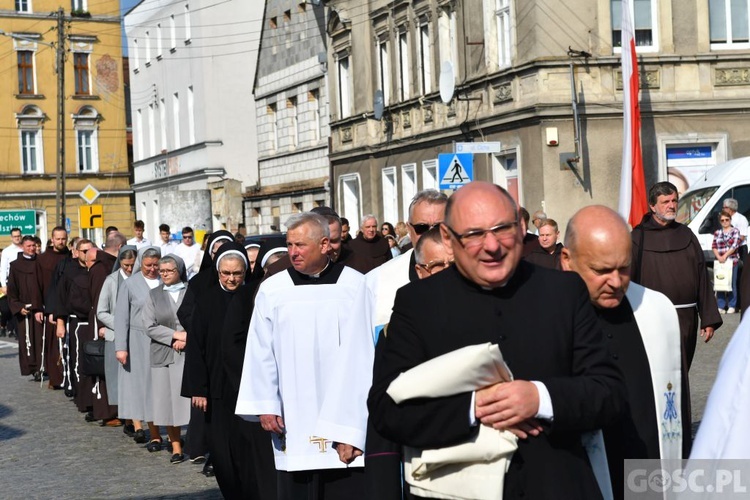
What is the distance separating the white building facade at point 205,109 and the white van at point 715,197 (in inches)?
1064

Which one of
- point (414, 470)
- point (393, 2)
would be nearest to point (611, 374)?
point (414, 470)

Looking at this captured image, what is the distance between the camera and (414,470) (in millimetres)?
4312

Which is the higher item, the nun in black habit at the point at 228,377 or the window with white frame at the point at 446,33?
the window with white frame at the point at 446,33

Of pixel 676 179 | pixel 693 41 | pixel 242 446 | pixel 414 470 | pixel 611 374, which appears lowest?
pixel 242 446

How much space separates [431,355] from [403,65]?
33.4 metres

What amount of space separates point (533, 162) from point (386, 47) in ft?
35.9

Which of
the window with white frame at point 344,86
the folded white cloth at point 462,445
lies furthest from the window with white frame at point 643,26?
the folded white cloth at point 462,445

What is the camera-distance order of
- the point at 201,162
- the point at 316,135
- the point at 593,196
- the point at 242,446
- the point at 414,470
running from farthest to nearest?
the point at 201,162, the point at 316,135, the point at 593,196, the point at 242,446, the point at 414,470

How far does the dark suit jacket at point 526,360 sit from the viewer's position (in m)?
4.18

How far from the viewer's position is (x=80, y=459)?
12891 mm

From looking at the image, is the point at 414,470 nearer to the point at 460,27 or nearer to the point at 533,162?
the point at 533,162

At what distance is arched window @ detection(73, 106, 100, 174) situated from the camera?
7744 cm

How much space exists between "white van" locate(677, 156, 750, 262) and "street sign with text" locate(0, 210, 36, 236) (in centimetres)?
2550

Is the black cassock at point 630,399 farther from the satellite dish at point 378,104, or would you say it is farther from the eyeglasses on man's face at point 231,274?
the satellite dish at point 378,104
